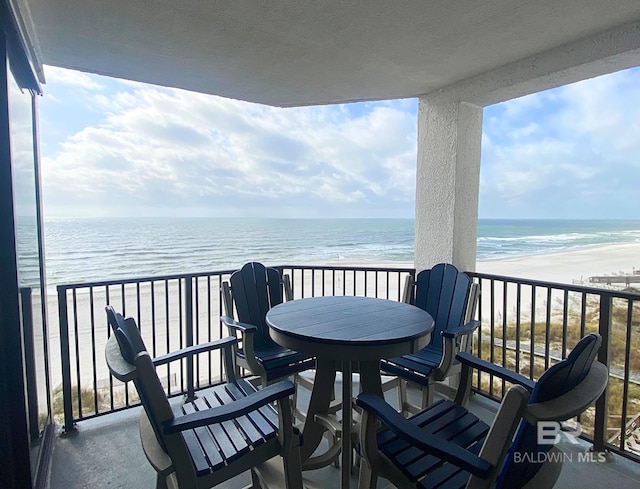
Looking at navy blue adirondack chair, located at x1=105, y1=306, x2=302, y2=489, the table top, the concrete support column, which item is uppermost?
the concrete support column

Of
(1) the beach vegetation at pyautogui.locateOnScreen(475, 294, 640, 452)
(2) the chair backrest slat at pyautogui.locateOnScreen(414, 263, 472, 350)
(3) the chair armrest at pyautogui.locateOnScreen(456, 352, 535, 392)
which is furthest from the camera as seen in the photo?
(1) the beach vegetation at pyautogui.locateOnScreen(475, 294, 640, 452)

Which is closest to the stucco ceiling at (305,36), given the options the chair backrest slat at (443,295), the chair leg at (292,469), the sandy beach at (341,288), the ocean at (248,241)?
the chair backrest slat at (443,295)

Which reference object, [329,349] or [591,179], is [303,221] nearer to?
[591,179]

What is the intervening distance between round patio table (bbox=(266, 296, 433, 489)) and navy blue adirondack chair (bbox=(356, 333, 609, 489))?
0.29 meters

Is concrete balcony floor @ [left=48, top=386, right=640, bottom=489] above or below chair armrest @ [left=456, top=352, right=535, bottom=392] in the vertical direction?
below

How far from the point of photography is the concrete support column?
3025 mm

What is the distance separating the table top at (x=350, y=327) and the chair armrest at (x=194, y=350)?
1.04 feet

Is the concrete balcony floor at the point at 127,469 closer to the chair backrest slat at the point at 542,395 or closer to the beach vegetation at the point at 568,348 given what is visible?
the beach vegetation at the point at 568,348

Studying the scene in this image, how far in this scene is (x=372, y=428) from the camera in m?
1.40

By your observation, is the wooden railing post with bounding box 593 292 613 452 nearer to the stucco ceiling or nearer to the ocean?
the stucco ceiling

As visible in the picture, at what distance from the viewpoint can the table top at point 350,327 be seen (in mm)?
1673

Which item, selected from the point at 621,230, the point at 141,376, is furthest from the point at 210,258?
the point at 621,230

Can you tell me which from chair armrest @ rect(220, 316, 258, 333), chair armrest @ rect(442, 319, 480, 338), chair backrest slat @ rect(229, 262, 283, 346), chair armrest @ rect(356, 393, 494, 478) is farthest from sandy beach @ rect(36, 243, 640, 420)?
chair armrest @ rect(356, 393, 494, 478)

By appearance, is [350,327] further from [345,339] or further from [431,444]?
[431,444]
